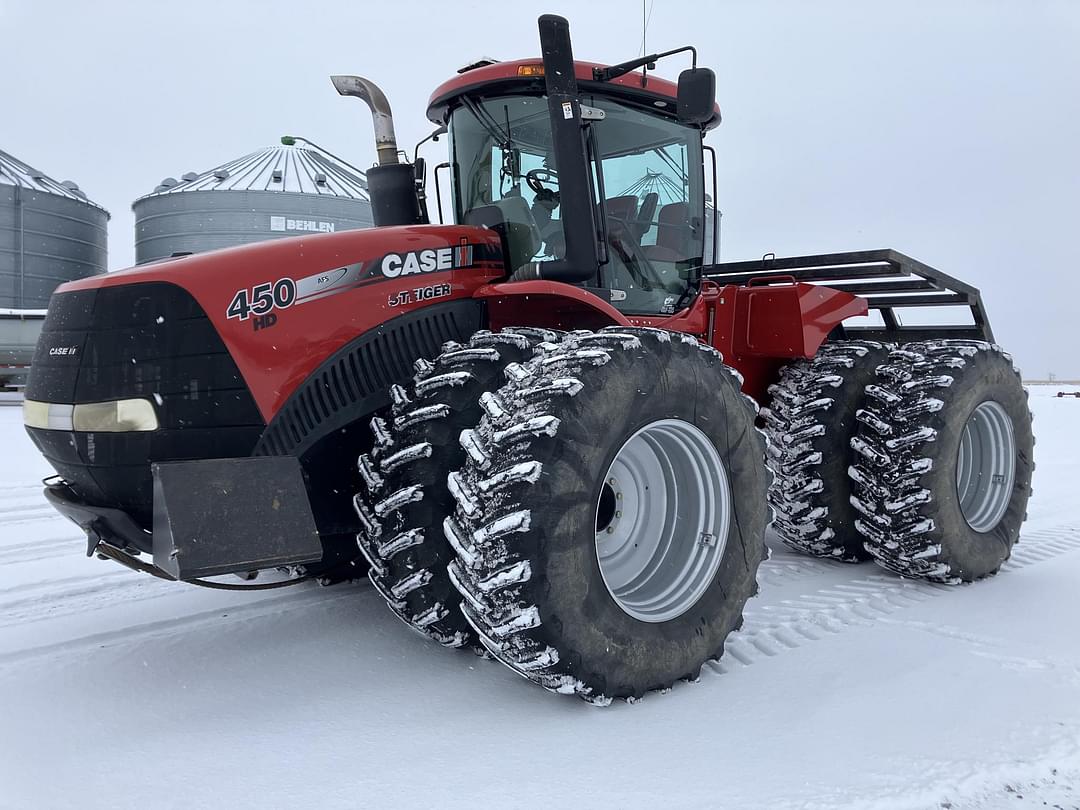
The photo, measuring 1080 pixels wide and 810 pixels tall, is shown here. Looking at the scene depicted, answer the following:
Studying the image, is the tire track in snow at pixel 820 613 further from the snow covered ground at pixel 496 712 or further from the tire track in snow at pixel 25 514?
the tire track in snow at pixel 25 514

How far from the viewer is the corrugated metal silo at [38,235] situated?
18766 millimetres

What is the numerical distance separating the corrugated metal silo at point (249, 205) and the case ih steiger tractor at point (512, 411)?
14881 mm

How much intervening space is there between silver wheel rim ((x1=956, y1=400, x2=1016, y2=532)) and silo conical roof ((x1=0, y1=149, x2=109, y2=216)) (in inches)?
825

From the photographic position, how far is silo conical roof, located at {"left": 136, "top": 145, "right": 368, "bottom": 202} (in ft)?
60.9

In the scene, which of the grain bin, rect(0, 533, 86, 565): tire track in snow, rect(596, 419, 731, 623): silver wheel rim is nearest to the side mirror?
rect(596, 419, 731, 623): silver wheel rim

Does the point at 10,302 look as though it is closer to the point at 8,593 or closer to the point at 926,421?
the point at 8,593

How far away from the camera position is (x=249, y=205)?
18.1m

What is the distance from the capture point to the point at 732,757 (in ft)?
7.89

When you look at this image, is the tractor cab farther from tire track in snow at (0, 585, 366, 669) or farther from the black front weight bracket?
tire track in snow at (0, 585, 366, 669)

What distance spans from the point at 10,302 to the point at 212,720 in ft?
64.5

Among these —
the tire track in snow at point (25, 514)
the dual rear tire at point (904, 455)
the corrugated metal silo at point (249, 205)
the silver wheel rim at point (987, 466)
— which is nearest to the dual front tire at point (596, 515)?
the dual rear tire at point (904, 455)

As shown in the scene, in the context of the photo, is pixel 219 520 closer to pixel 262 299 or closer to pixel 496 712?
pixel 262 299

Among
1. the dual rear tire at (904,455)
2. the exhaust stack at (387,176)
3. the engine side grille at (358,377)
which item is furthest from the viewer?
the dual rear tire at (904,455)

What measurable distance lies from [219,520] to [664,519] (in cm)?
169
